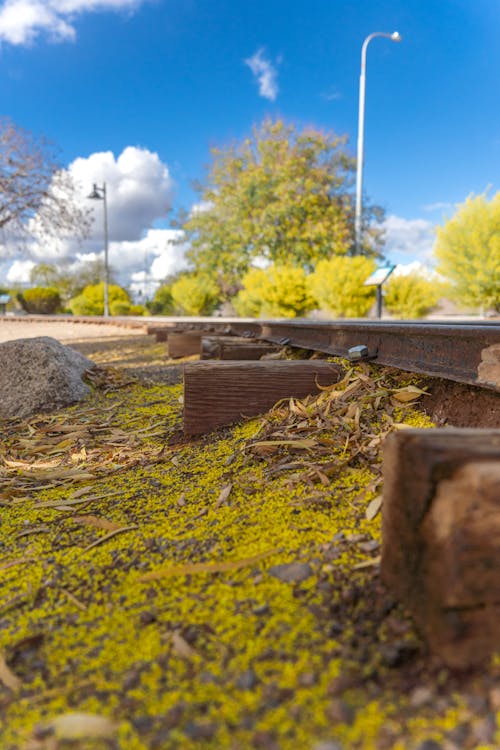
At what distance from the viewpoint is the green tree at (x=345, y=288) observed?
67.4 feet

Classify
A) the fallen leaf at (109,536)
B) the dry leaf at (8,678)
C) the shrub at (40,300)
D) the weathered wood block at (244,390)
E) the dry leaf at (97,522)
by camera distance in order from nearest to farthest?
the dry leaf at (8,678)
the fallen leaf at (109,536)
the dry leaf at (97,522)
the weathered wood block at (244,390)
the shrub at (40,300)

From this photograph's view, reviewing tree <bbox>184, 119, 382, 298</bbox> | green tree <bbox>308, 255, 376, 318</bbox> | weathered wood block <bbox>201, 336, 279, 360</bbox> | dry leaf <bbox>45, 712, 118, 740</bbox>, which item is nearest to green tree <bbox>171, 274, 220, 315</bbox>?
tree <bbox>184, 119, 382, 298</bbox>

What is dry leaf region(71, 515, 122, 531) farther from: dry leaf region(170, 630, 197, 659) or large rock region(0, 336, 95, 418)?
large rock region(0, 336, 95, 418)

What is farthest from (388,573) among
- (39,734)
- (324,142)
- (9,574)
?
(324,142)

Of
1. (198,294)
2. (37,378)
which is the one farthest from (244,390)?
(198,294)

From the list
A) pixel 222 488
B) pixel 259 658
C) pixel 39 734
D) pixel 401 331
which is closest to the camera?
pixel 39 734

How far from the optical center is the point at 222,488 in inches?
74.2

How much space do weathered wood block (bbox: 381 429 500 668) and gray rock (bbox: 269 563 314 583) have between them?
30 centimetres

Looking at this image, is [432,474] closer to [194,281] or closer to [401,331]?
[401,331]

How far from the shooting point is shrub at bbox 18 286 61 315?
128 ft

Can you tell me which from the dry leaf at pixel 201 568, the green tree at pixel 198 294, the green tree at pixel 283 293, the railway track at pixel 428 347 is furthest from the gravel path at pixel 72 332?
the green tree at pixel 198 294

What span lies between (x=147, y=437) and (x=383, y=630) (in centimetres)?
201

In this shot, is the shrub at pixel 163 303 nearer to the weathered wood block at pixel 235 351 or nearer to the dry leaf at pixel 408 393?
the weathered wood block at pixel 235 351

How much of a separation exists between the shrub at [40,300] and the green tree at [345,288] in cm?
2550
